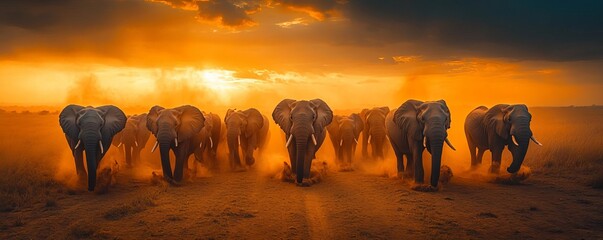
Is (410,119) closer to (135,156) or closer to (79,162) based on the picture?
(79,162)

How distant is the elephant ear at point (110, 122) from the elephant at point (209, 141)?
2929 millimetres

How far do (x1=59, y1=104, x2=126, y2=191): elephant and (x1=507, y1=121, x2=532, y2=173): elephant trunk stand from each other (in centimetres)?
1315

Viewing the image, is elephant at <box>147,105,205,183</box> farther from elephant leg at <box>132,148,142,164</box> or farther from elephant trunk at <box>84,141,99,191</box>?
elephant leg at <box>132,148,142,164</box>

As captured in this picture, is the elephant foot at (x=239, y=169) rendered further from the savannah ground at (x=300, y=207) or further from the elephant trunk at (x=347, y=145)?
the elephant trunk at (x=347, y=145)

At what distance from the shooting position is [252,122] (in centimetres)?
1797

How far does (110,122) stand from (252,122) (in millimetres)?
6096

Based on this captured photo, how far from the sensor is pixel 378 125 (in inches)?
789

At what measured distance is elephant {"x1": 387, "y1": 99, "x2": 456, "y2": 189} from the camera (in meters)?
12.1

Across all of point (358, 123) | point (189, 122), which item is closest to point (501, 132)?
point (358, 123)

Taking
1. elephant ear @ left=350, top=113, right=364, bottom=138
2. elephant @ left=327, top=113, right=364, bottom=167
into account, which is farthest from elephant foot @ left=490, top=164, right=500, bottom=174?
elephant ear @ left=350, top=113, right=364, bottom=138

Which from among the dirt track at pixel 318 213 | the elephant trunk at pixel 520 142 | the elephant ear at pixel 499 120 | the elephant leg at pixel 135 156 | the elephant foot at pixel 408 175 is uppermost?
the elephant ear at pixel 499 120

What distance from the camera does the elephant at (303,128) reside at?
13.4 m

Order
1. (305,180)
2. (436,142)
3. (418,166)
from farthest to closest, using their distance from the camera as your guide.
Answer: (305,180)
(418,166)
(436,142)

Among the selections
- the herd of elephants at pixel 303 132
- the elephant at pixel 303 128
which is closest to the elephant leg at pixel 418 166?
the herd of elephants at pixel 303 132
